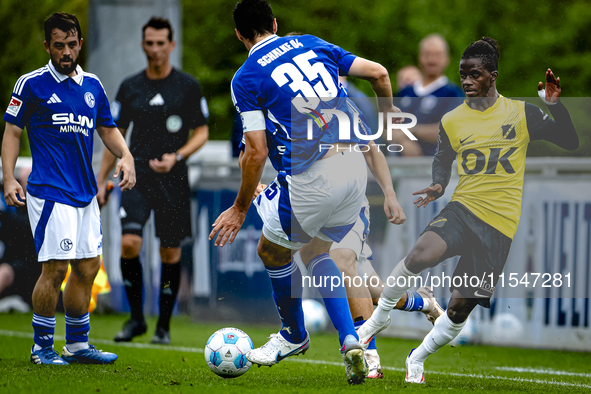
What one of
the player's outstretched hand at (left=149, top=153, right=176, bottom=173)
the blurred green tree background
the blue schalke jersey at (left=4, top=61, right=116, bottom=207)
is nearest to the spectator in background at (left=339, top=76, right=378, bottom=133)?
the player's outstretched hand at (left=149, top=153, right=176, bottom=173)

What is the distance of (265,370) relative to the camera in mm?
4852

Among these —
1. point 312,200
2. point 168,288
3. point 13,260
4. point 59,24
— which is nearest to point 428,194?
point 312,200

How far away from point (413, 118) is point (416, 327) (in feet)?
7.87

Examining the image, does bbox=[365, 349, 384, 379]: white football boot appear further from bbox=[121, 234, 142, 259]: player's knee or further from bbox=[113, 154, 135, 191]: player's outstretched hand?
bbox=[121, 234, 142, 259]: player's knee

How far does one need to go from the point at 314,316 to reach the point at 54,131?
9.66 ft

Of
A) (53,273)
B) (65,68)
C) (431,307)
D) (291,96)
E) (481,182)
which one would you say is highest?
(65,68)

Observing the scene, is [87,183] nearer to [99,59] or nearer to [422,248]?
[422,248]

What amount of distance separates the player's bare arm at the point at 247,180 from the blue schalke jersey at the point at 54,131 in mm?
1147

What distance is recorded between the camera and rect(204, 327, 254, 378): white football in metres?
4.21

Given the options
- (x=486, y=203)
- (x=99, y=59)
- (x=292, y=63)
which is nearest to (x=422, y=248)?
(x=486, y=203)

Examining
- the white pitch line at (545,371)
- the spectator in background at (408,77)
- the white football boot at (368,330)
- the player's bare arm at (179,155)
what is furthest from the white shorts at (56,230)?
the spectator in background at (408,77)

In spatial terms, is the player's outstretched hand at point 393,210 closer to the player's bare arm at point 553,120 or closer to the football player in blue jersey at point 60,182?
the player's bare arm at point 553,120

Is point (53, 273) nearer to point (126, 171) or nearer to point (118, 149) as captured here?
point (126, 171)

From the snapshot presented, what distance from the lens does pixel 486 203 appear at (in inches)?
180
